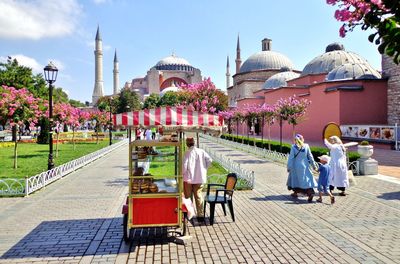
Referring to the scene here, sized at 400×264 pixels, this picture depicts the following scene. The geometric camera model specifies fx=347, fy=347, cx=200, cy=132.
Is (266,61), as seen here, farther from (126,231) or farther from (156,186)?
(126,231)

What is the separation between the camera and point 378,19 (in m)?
2.86

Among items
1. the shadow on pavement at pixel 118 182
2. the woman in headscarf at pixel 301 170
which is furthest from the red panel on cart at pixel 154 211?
the shadow on pavement at pixel 118 182

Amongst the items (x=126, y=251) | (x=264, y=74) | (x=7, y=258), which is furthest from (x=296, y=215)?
(x=264, y=74)

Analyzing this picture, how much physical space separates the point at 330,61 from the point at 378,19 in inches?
1696

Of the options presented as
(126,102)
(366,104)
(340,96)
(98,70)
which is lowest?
(366,104)

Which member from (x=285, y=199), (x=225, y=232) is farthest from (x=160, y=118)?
(x=285, y=199)

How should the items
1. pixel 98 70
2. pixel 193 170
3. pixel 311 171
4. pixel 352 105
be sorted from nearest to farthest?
1. pixel 193 170
2. pixel 311 171
3. pixel 352 105
4. pixel 98 70

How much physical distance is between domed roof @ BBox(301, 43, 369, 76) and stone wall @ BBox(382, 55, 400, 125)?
13.2m

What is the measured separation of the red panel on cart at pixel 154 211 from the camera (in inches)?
244

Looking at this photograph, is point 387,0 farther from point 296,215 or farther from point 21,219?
point 21,219

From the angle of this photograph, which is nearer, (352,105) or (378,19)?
(378,19)

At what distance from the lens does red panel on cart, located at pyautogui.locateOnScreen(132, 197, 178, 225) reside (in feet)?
20.3

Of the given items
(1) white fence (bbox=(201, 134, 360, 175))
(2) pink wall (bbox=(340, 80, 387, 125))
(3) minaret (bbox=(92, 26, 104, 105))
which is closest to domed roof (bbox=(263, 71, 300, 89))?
(2) pink wall (bbox=(340, 80, 387, 125))

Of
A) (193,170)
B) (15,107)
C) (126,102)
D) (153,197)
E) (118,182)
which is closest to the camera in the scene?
(153,197)
